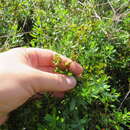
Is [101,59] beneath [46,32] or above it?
beneath

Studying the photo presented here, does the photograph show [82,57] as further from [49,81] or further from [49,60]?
[49,81]

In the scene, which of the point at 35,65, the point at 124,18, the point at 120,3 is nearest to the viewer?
the point at 35,65

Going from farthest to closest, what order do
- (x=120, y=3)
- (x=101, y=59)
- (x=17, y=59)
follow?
(x=120, y=3) < (x=101, y=59) < (x=17, y=59)

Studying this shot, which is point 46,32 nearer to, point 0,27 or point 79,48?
point 79,48

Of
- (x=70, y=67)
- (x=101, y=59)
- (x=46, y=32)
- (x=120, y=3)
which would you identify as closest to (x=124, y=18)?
(x=120, y=3)

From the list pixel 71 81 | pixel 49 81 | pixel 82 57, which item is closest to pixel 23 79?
pixel 49 81

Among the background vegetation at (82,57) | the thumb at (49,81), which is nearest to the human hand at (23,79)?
the thumb at (49,81)

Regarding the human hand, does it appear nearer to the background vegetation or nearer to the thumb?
the thumb

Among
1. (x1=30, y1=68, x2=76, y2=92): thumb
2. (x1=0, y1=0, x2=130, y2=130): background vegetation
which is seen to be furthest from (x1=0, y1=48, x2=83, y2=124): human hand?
(x1=0, y1=0, x2=130, y2=130): background vegetation
